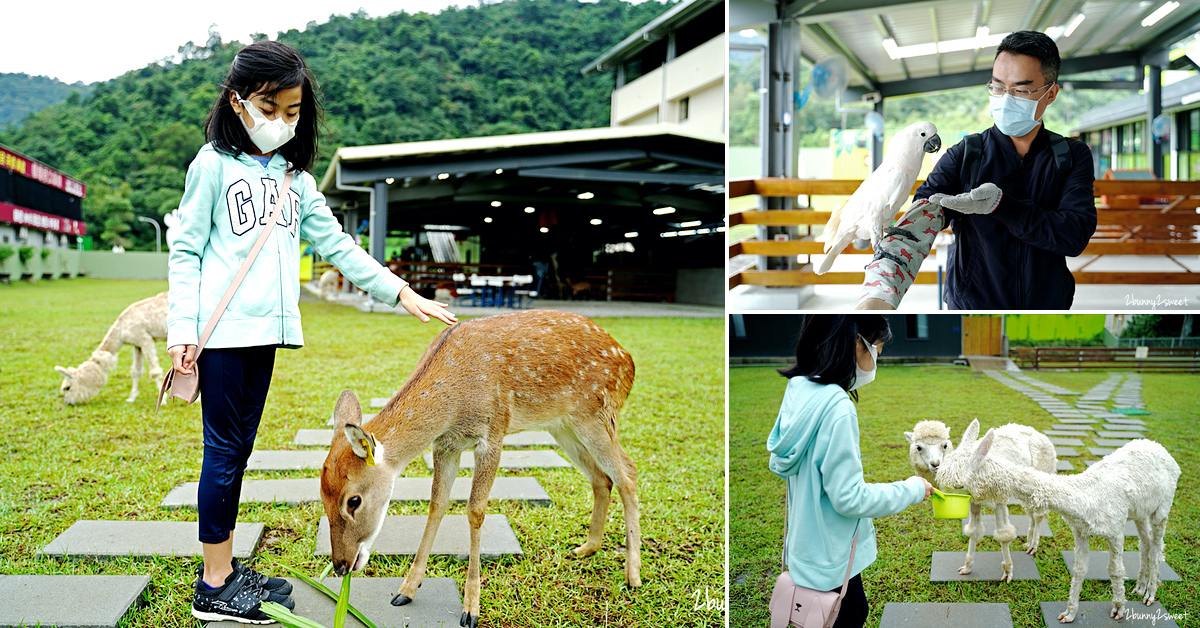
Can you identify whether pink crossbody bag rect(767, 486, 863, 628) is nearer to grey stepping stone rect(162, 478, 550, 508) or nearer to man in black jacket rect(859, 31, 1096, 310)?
man in black jacket rect(859, 31, 1096, 310)

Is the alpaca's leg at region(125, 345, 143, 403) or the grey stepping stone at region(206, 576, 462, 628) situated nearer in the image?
the grey stepping stone at region(206, 576, 462, 628)

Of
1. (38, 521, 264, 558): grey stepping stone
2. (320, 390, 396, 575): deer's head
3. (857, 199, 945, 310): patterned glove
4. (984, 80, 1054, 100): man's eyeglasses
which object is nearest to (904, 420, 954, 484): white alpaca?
(857, 199, 945, 310): patterned glove

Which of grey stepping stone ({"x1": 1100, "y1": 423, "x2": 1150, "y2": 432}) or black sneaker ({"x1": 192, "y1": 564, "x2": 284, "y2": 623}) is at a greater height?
grey stepping stone ({"x1": 1100, "y1": 423, "x2": 1150, "y2": 432})

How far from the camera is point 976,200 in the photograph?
1.59 metres

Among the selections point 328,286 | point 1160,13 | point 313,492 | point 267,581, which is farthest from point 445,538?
point 328,286

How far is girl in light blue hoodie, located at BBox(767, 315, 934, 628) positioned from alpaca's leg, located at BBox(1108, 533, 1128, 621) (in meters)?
0.55

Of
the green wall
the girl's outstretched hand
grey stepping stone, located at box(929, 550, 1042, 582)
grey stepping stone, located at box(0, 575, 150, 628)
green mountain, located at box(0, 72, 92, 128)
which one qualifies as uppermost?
green mountain, located at box(0, 72, 92, 128)

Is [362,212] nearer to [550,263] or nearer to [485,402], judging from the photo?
[550,263]

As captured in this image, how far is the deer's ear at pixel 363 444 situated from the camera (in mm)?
1906

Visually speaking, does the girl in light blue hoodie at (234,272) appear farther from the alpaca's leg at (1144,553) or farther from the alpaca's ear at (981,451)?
the alpaca's leg at (1144,553)

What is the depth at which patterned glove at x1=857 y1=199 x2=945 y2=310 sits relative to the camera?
162 cm

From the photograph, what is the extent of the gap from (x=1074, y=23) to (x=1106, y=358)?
88cm

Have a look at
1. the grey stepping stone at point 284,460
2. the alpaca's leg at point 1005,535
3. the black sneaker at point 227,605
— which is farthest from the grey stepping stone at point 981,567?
the grey stepping stone at point 284,460

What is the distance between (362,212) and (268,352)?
1863cm
